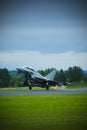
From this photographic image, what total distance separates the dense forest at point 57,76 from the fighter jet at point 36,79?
58mm

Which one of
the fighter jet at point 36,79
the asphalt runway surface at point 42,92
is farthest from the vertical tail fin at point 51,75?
the asphalt runway surface at point 42,92

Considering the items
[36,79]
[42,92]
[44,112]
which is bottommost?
[44,112]

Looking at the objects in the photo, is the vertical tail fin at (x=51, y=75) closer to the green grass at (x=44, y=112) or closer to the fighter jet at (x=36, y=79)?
the fighter jet at (x=36, y=79)

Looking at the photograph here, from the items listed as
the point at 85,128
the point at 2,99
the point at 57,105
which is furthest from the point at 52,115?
the point at 2,99

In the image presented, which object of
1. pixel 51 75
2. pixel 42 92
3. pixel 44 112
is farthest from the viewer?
pixel 42 92

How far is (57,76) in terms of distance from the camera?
512cm

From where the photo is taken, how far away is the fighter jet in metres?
5.01

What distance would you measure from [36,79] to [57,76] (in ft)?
1.12

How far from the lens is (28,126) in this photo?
14.2 feet

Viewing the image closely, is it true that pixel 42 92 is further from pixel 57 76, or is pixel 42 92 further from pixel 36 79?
pixel 57 76

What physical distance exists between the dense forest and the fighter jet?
2.3 inches

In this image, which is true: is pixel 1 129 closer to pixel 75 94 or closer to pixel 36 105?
pixel 36 105

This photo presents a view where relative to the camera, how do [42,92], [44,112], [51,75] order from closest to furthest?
1. [44,112]
2. [51,75]
3. [42,92]

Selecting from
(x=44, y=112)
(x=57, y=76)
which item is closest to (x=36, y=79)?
(x=57, y=76)
